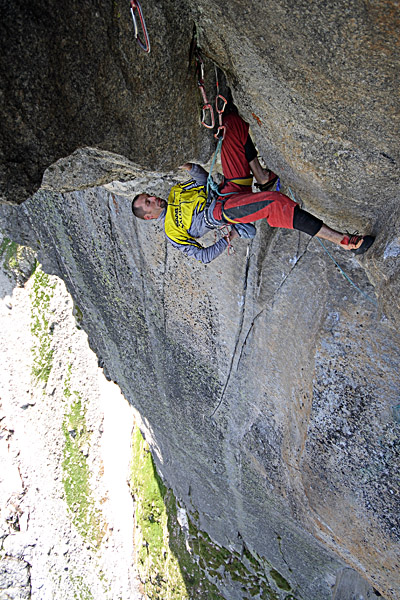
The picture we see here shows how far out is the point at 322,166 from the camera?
3.50 meters

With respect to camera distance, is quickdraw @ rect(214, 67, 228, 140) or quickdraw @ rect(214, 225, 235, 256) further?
quickdraw @ rect(214, 225, 235, 256)

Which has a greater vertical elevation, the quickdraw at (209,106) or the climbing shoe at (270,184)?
the quickdraw at (209,106)

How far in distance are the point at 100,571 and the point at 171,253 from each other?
849cm

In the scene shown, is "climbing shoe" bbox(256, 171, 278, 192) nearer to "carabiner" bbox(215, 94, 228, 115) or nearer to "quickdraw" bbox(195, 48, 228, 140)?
"quickdraw" bbox(195, 48, 228, 140)

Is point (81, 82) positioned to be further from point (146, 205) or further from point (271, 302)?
point (271, 302)

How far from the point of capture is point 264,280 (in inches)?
210

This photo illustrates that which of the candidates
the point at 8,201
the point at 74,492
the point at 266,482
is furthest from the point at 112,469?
the point at 8,201

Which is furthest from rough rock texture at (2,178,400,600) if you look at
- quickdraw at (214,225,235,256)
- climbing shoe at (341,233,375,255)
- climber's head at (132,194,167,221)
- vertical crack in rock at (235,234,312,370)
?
climber's head at (132,194,167,221)

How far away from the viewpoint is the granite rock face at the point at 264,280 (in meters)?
2.81

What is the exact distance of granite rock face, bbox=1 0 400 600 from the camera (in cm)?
281

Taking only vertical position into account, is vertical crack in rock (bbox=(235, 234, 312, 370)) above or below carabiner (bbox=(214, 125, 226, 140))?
below

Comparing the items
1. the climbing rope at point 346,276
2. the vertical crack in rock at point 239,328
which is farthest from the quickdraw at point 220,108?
the vertical crack in rock at point 239,328

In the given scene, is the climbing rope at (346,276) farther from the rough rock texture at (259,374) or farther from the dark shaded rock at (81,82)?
the dark shaded rock at (81,82)

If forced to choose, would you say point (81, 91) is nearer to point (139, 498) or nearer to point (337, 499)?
point (337, 499)
